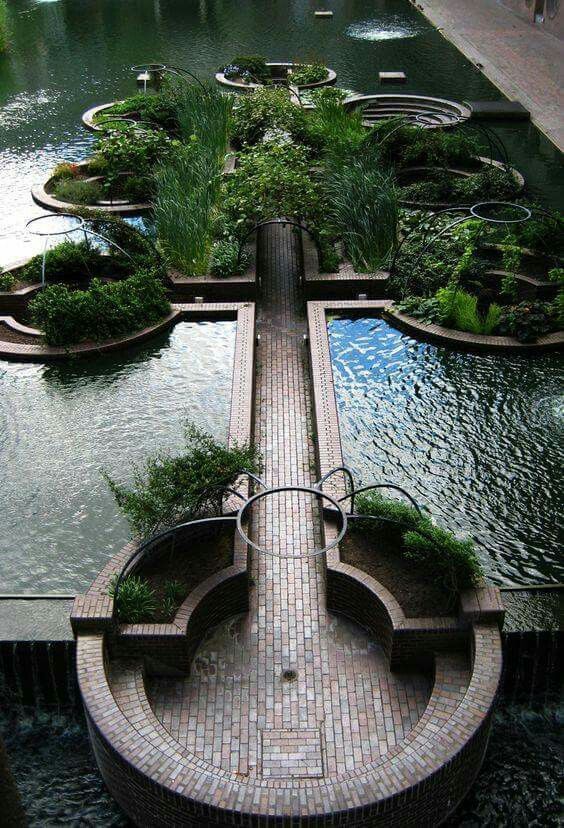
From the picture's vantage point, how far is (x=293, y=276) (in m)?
15.4

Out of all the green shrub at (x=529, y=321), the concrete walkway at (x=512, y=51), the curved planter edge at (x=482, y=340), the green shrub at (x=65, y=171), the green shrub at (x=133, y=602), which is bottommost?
the concrete walkway at (x=512, y=51)

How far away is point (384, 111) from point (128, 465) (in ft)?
52.5

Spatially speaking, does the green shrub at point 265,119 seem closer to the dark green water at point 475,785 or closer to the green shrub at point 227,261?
the green shrub at point 227,261

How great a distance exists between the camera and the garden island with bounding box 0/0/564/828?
784 centimetres

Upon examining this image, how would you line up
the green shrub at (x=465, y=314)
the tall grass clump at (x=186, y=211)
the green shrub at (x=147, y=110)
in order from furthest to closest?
1. the green shrub at (x=147, y=110)
2. the tall grass clump at (x=186, y=211)
3. the green shrub at (x=465, y=314)

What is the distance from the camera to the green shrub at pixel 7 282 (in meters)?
14.4

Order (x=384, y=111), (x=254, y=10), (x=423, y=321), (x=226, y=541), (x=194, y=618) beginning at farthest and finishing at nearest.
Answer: (x=254, y=10) → (x=384, y=111) → (x=423, y=321) → (x=226, y=541) → (x=194, y=618)

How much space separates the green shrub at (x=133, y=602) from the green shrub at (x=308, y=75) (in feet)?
65.9

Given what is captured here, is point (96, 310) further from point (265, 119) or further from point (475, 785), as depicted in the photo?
point (475, 785)

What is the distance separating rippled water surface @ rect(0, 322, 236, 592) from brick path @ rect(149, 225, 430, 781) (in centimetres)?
165

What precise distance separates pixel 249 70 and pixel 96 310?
15758 mm

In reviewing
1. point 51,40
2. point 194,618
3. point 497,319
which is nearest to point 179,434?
point 194,618

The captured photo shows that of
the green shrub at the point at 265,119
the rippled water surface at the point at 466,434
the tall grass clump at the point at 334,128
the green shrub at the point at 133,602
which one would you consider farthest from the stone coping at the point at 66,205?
the green shrub at the point at 133,602

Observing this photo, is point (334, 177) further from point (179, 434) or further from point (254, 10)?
point (254, 10)
